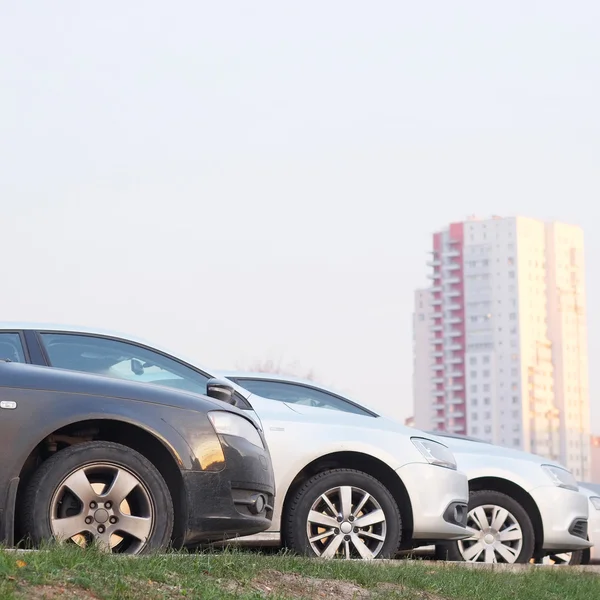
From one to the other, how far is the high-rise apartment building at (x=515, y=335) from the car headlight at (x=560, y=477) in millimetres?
154360

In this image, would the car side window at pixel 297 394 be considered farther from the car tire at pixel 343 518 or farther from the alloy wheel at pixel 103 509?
the alloy wheel at pixel 103 509

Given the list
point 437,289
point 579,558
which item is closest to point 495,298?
point 437,289

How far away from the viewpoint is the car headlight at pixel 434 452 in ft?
30.6

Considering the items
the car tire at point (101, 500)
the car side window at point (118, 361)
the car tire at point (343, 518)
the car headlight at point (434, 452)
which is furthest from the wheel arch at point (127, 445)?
the car headlight at point (434, 452)

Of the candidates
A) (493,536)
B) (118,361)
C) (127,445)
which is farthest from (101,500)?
(493,536)

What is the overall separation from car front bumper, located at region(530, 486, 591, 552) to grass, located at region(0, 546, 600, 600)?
9.60 ft

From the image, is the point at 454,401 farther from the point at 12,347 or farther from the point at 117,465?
the point at 117,465

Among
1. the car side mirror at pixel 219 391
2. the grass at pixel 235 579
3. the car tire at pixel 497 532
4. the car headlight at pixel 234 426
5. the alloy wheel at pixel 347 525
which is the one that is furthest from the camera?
the car tire at pixel 497 532

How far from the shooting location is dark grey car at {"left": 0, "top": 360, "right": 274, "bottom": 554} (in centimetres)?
664

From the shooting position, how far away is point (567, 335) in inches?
6698

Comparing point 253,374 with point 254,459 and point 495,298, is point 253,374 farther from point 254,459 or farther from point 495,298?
point 495,298

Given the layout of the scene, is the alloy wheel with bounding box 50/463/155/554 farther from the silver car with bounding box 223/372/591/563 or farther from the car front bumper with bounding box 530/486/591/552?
the car front bumper with bounding box 530/486/591/552

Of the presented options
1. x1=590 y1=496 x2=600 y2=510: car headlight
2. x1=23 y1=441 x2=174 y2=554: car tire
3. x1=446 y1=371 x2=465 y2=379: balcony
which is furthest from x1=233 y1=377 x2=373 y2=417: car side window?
x1=446 y1=371 x2=465 y2=379: balcony

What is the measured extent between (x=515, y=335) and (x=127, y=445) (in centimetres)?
16100
